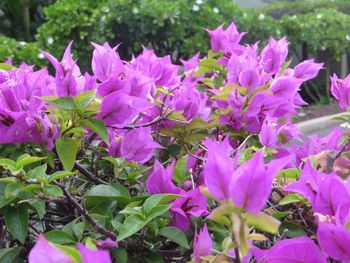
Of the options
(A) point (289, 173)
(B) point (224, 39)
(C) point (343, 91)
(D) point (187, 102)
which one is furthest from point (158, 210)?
(B) point (224, 39)

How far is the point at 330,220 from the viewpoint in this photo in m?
0.61

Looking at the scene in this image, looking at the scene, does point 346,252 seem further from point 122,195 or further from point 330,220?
point 122,195

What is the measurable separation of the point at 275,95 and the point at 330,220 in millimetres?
502

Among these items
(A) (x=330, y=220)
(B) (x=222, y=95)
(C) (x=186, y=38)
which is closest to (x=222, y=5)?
(C) (x=186, y=38)

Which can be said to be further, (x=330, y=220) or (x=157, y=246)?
(x=157, y=246)

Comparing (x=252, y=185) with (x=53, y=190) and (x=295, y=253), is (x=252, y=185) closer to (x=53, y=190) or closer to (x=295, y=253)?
(x=295, y=253)

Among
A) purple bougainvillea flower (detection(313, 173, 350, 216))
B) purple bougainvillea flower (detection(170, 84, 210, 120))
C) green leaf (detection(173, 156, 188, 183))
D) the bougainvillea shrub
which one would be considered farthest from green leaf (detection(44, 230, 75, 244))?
purple bougainvillea flower (detection(170, 84, 210, 120))

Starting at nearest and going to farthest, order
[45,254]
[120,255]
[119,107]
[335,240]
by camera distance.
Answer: [45,254], [335,240], [120,255], [119,107]

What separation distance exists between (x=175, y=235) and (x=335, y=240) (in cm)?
22

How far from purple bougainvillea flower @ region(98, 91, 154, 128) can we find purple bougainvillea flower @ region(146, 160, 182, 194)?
0.30 ft

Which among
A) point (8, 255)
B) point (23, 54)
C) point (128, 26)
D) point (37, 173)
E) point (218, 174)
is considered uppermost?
point (218, 174)

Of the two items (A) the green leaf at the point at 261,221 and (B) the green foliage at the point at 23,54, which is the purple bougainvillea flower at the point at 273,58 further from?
(B) the green foliage at the point at 23,54

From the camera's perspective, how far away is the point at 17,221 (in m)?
0.76

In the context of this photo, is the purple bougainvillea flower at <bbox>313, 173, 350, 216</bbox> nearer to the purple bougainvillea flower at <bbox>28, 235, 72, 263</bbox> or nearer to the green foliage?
the purple bougainvillea flower at <bbox>28, 235, 72, 263</bbox>
